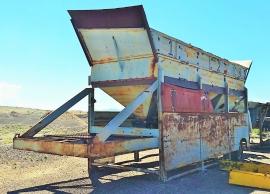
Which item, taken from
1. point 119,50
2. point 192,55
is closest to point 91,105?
point 119,50

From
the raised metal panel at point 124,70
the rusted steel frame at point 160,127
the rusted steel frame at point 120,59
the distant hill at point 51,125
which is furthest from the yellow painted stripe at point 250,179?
the distant hill at point 51,125

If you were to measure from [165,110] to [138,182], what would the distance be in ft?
5.62

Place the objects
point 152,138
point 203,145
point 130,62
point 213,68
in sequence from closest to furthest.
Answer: point 152,138, point 130,62, point 203,145, point 213,68

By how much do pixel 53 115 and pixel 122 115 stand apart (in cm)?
192

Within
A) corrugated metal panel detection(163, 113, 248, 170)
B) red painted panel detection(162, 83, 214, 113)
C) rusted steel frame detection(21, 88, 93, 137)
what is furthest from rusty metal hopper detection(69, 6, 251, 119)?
corrugated metal panel detection(163, 113, 248, 170)

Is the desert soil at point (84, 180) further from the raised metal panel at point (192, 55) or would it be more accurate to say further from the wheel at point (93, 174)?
the raised metal panel at point (192, 55)

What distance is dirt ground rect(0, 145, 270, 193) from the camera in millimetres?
7348

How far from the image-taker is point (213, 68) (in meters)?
10.5

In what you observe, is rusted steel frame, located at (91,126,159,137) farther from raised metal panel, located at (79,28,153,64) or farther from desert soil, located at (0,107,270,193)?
raised metal panel, located at (79,28,153,64)

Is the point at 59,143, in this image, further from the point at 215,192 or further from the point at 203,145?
the point at 203,145

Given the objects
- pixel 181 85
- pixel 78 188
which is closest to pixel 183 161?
pixel 181 85

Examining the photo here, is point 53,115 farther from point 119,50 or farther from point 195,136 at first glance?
point 195,136

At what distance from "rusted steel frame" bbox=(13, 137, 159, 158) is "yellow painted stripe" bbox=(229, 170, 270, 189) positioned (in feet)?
6.22

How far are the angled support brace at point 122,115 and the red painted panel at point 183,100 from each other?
409 mm
